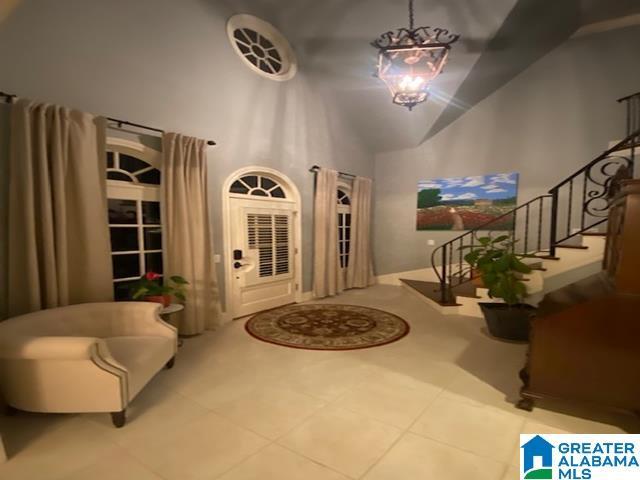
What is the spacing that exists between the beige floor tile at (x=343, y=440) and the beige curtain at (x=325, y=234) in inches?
139

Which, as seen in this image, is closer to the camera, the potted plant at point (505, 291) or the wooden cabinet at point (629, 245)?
the wooden cabinet at point (629, 245)

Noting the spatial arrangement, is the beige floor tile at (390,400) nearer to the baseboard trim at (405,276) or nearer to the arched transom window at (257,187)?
the arched transom window at (257,187)

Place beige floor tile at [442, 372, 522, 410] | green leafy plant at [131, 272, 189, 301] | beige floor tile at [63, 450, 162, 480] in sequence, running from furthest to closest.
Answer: green leafy plant at [131, 272, 189, 301], beige floor tile at [442, 372, 522, 410], beige floor tile at [63, 450, 162, 480]

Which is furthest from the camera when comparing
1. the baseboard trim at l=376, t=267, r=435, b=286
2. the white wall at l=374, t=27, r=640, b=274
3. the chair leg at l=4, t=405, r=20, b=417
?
the baseboard trim at l=376, t=267, r=435, b=286

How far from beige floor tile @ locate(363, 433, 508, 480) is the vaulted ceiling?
4.66 m

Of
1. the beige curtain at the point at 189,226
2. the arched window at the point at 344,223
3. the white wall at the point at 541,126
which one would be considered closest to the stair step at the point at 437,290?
the white wall at the point at 541,126

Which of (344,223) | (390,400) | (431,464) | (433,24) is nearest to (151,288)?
(390,400)

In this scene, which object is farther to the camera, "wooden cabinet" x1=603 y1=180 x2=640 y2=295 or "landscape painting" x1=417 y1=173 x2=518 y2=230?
"landscape painting" x1=417 y1=173 x2=518 y2=230

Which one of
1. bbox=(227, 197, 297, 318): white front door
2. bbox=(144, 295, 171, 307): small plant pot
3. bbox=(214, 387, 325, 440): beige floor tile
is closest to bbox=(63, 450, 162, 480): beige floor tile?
bbox=(214, 387, 325, 440): beige floor tile

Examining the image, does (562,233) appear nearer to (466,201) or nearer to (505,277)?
(466,201)

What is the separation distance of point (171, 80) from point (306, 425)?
3.87 metres

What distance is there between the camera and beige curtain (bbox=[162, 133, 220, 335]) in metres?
3.49

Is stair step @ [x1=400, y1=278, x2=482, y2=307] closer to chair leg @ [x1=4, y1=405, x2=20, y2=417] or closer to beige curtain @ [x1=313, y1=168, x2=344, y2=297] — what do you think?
beige curtain @ [x1=313, y1=168, x2=344, y2=297]

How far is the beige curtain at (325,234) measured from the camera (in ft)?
18.3
